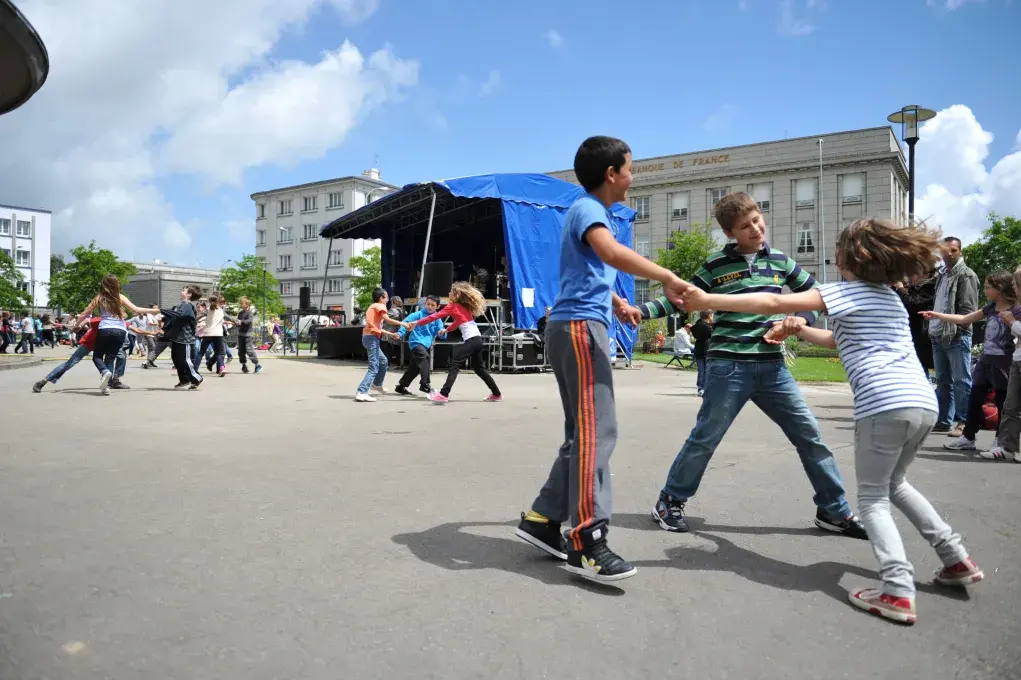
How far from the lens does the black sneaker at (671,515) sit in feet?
13.4

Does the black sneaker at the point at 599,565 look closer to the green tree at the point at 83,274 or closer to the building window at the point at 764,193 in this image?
the building window at the point at 764,193

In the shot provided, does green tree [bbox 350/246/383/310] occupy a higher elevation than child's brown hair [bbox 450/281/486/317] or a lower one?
higher

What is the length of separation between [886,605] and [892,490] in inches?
21.4

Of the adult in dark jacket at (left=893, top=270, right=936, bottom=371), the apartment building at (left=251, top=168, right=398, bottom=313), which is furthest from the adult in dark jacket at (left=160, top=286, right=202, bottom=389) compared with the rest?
the apartment building at (left=251, top=168, right=398, bottom=313)

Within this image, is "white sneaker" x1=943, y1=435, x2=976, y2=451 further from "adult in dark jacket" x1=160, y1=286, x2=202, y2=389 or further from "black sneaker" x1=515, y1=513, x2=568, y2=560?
"adult in dark jacket" x1=160, y1=286, x2=202, y2=389

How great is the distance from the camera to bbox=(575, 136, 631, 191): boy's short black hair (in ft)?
11.4

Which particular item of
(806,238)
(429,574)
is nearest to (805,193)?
(806,238)

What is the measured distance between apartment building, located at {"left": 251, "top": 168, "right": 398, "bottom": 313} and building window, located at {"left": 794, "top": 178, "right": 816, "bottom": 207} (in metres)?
42.4

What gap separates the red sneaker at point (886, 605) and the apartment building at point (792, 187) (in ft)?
165

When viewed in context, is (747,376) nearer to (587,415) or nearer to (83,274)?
(587,415)

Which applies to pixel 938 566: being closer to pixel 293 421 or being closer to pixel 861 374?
pixel 861 374

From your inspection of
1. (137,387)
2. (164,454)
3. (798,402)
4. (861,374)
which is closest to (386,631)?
(861,374)

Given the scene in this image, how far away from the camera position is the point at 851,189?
173 feet

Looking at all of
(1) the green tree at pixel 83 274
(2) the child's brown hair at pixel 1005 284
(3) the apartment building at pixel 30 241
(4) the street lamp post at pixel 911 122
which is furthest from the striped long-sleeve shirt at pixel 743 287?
(3) the apartment building at pixel 30 241
